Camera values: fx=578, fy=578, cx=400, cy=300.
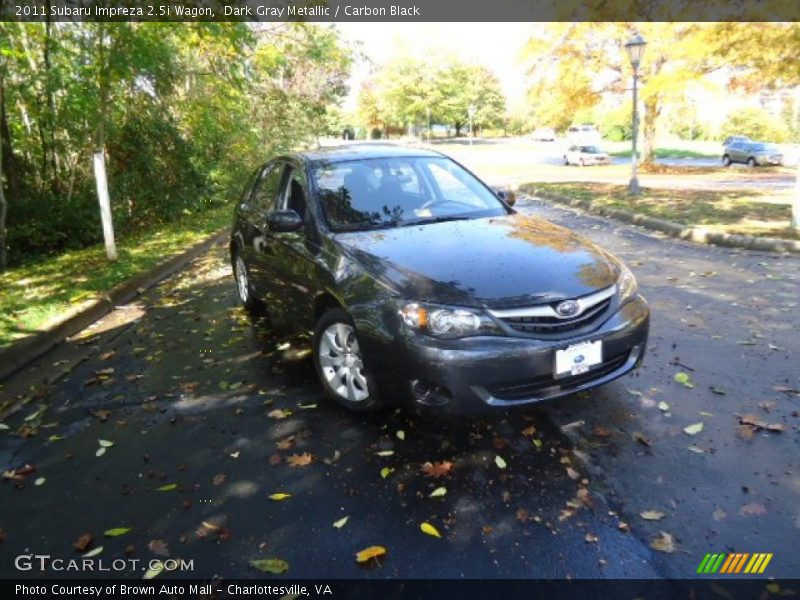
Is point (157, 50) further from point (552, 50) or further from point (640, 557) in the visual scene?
point (552, 50)

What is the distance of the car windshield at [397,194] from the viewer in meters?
4.14

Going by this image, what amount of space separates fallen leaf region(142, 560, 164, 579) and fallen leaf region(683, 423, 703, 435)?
2815 mm

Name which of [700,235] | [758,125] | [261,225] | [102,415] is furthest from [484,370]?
[758,125]

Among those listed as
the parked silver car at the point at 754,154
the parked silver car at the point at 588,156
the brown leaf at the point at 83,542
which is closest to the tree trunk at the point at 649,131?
the parked silver car at the point at 588,156

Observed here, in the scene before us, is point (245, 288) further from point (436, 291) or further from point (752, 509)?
point (752, 509)

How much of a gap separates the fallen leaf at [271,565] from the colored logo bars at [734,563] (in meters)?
1.69

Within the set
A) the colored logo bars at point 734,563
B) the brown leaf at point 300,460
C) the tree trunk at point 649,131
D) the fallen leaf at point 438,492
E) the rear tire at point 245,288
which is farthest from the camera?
the tree trunk at point 649,131

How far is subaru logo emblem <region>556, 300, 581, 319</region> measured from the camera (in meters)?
3.06

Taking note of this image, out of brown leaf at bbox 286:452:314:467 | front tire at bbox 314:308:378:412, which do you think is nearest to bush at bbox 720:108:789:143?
front tire at bbox 314:308:378:412

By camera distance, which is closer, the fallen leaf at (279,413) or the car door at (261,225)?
the fallen leaf at (279,413)

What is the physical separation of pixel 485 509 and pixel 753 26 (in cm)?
1269

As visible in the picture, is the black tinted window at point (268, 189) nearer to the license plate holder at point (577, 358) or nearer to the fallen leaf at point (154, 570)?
the license plate holder at point (577, 358)

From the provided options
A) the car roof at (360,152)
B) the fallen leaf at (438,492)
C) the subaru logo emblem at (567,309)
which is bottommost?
the fallen leaf at (438,492)

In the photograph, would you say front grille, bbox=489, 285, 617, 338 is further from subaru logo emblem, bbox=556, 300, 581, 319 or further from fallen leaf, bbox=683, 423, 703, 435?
fallen leaf, bbox=683, 423, 703, 435
